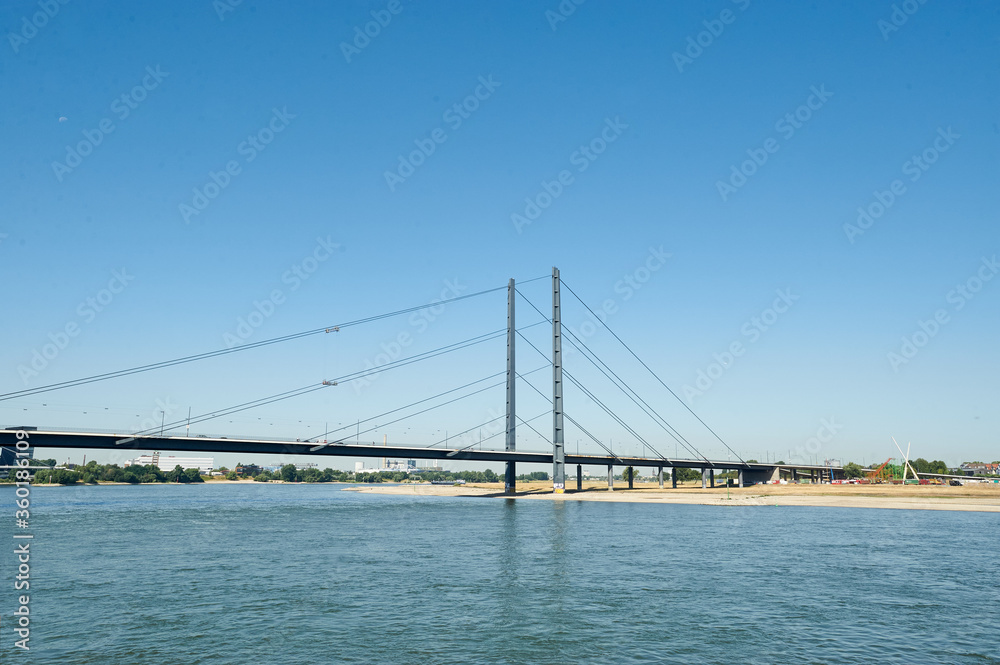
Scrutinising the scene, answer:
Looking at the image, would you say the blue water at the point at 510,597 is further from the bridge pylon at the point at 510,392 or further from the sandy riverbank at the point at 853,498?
the bridge pylon at the point at 510,392

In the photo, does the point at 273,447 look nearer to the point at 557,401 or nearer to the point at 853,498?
the point at 557,401

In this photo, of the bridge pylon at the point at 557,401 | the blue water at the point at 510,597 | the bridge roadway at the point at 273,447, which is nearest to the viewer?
the blue water at the point at 510,597

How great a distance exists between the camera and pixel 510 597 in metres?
31.4

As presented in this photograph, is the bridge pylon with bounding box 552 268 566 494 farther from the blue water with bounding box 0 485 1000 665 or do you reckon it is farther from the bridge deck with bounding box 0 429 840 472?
the blue water with bounding box 0 485 1000 665

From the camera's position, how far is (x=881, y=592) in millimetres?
32031

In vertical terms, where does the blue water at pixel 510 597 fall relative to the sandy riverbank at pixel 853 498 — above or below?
above

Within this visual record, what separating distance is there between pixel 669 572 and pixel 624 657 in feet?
57.7

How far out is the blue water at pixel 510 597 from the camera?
22.6 meters

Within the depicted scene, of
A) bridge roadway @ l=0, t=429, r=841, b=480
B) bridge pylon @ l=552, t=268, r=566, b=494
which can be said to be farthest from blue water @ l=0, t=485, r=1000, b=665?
bridge pylon @ l=552, t=268, r=566, b=494

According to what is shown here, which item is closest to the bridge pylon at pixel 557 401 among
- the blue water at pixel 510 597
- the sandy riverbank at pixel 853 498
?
the sandy riverbank at pixel 853 498

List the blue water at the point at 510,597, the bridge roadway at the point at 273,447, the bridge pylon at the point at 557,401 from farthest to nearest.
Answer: the bridge pylon at the point at 557,401 → the bridge roadway at the point at 273,447 → the blue water at the point at 510,597

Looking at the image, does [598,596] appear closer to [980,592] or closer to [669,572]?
[669,572]

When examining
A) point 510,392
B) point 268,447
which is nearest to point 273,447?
point 268,447

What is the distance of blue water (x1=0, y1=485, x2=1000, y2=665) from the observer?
2261 cm
